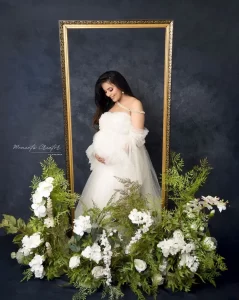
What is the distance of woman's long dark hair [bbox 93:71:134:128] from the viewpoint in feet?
8.96

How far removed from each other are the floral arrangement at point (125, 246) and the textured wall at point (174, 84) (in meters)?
0.62

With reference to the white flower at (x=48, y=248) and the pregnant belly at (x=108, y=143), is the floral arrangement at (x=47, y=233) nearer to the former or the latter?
the white flower at (x=48, y=248)

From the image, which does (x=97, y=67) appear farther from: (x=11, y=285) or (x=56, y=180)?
(x=11, y=285)

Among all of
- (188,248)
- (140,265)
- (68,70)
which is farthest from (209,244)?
(68,70)

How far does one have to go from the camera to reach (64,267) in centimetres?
257

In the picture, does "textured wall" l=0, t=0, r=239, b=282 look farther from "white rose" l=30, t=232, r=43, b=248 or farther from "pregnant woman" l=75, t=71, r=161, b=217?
"white rose" l=30, t=232, r=43, b=248

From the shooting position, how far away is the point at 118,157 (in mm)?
2713

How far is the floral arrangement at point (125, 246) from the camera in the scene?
2342mm

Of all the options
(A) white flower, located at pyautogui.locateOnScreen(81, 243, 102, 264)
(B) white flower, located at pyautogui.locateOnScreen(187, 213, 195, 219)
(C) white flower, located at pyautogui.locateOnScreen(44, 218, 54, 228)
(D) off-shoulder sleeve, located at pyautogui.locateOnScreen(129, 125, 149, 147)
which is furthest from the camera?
(D) off-shoulder sleeve, located at pyautogui.locateOnScreen(129, 125, 149, 147)

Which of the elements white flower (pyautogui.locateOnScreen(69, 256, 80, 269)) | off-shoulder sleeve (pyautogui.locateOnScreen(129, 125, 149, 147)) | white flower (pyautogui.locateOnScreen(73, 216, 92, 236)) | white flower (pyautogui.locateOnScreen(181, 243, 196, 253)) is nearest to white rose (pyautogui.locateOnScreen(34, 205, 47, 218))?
white flower (pyautogui.locateOnScreen(73, 216, 92, 236))

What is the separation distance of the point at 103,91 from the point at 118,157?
0.55 meters

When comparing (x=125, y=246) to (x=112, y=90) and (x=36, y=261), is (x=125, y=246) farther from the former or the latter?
(x=112, y=90)

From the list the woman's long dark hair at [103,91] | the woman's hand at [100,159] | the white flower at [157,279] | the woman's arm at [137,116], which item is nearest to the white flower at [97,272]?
the white flower at [157,279]

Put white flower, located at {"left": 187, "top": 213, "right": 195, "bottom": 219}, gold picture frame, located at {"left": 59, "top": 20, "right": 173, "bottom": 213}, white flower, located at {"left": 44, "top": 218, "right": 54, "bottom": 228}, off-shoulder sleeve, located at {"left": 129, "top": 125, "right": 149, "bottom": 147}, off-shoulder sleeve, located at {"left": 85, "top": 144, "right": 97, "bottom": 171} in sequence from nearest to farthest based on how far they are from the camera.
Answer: white flower, located at {"left": 187, "top": 213, "right": 195, "bottom": 219} → white flower, located at {"left": 44, "top": 218, "right": 54, "bottom": 228} → off-shoulder sleeve, located at {"left": 129, "top": 125, "right": 149, "bottom": 147} → gold picture frame, located at {"left": 59, "top": 20, "right": 173, "bottom": 213} → off-shoulder sleeve, located at {"left": 85, "top": 144, "right": 97, "bottom": 171}
